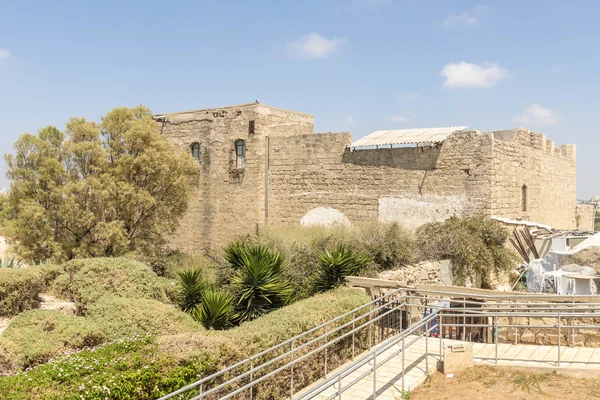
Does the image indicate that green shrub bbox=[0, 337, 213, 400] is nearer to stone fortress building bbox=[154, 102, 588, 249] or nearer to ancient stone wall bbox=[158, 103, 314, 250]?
stone fortress building bbox=[154, 102, 588, 249]

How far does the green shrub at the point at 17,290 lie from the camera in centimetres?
1143

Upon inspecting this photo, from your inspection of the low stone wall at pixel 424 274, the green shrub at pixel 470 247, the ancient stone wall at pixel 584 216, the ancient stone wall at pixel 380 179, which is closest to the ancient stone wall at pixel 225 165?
the ancient stone wall at pixel 380 179

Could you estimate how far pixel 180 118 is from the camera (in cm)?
2117

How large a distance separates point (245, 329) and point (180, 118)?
14.9 metres

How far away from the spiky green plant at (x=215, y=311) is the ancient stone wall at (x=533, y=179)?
8.42m

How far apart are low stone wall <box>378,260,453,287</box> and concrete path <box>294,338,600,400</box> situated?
341 centimetres

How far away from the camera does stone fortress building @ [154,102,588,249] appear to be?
15547 millimetres

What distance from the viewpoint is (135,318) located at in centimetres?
939

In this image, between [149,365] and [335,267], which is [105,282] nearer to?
[335,267]

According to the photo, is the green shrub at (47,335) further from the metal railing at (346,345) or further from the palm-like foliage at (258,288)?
the palm-like foliage at (258,288)

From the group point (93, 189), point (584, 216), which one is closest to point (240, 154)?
point (93, 189)

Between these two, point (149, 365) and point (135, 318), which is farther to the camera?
point (135, 318)

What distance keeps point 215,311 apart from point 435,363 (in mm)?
4492

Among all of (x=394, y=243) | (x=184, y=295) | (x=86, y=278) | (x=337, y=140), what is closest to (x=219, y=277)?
(x=184, y=295)
